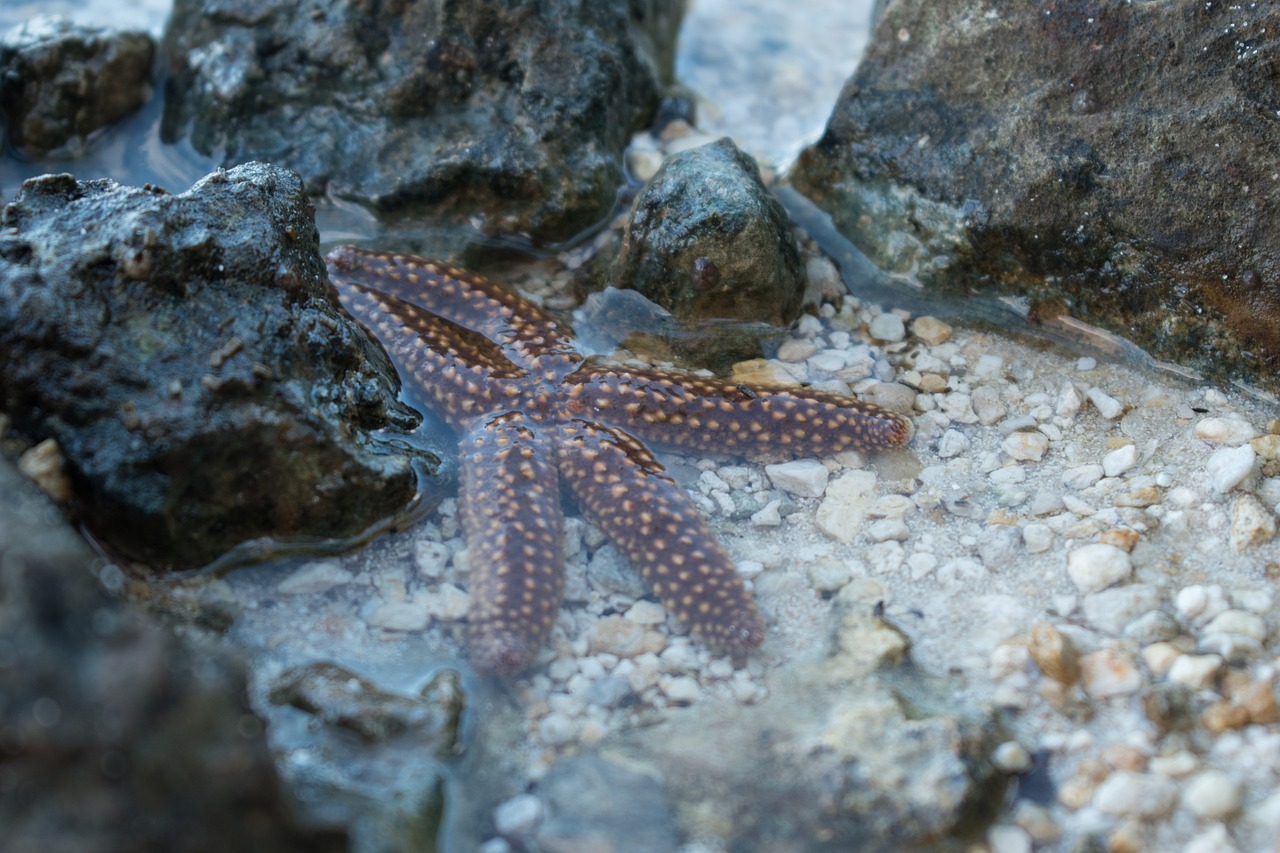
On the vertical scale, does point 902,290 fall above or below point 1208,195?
below

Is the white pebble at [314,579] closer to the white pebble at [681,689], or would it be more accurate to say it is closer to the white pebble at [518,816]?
the white pebble at [518,816]

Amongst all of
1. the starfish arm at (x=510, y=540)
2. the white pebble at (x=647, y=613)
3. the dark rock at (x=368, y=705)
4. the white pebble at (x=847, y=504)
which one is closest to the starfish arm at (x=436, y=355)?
the starfish arm at (x=510, y=540)

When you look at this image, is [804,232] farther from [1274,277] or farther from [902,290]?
[1274,277]

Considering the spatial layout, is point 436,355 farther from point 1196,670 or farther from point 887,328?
point 1196,670

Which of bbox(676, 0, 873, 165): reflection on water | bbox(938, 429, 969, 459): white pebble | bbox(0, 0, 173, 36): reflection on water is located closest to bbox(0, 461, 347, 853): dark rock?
bbox(938, 429, 969, 459): white pebble

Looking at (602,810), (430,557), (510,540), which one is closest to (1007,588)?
(602,810)

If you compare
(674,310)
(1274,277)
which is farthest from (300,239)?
(1274,277)
